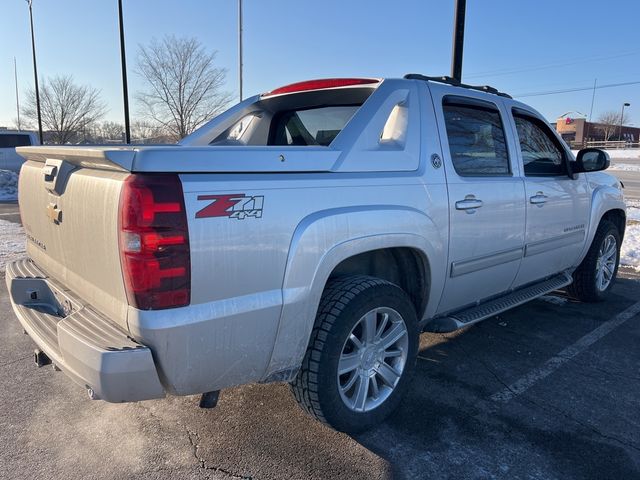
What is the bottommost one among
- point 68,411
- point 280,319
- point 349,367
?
point 68,411

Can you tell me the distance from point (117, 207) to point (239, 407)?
1.61 metres

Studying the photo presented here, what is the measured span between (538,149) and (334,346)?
2.76 m

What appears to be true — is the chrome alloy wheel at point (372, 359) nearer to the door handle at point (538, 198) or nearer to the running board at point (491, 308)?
the running board at point (491, 308)

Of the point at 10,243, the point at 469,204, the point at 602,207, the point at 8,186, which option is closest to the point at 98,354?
the point at 469,204

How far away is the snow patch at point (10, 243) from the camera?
22.9 feet

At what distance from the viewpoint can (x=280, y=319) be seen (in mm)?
2342

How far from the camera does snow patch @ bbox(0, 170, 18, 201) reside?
1615 centimetres

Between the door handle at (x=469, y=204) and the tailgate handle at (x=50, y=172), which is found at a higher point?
the tailgate handle at (x=50, y=172)

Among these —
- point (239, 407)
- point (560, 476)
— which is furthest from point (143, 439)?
point (560, 476)

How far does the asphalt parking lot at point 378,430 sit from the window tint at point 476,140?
1.44m

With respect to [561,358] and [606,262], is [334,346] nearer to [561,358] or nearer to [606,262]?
[561,358]

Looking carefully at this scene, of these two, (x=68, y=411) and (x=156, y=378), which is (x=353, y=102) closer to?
(x=156, y=378)

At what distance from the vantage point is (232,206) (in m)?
2.13

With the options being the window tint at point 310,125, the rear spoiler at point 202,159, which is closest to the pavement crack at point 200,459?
the rear spoiler at point 202,159
